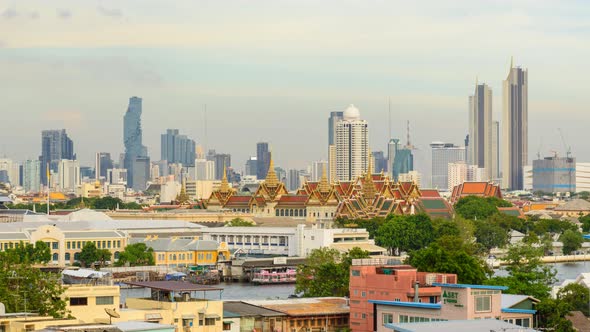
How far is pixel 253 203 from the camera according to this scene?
351 feet

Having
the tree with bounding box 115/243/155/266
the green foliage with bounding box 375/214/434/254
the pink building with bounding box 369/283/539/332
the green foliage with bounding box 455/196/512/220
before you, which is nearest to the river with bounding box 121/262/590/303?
the tree with bounding box 115/243/155/266

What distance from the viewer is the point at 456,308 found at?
2670cm

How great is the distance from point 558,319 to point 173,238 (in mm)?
46332

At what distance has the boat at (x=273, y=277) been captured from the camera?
212 ft

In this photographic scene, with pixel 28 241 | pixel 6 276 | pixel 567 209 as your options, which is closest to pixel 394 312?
pixel 6 276

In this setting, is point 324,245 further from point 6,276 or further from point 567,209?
point 567,209

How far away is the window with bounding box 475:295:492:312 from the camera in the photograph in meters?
26.8

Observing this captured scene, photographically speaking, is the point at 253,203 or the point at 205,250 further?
the point at 253,203

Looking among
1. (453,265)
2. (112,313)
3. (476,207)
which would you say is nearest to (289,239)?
(476,207)

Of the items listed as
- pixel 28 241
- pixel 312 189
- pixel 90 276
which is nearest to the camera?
pixel 90 276

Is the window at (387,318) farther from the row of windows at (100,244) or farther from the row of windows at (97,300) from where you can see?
the row of windows at (100,244)

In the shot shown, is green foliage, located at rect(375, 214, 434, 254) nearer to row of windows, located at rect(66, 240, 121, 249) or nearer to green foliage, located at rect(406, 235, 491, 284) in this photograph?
row of windows, located at rect(66, 240, 121, 249)

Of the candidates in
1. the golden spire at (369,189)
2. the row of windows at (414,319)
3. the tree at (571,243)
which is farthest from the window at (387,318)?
the golden spire at (369,189)

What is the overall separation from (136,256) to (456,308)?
1728 inches
